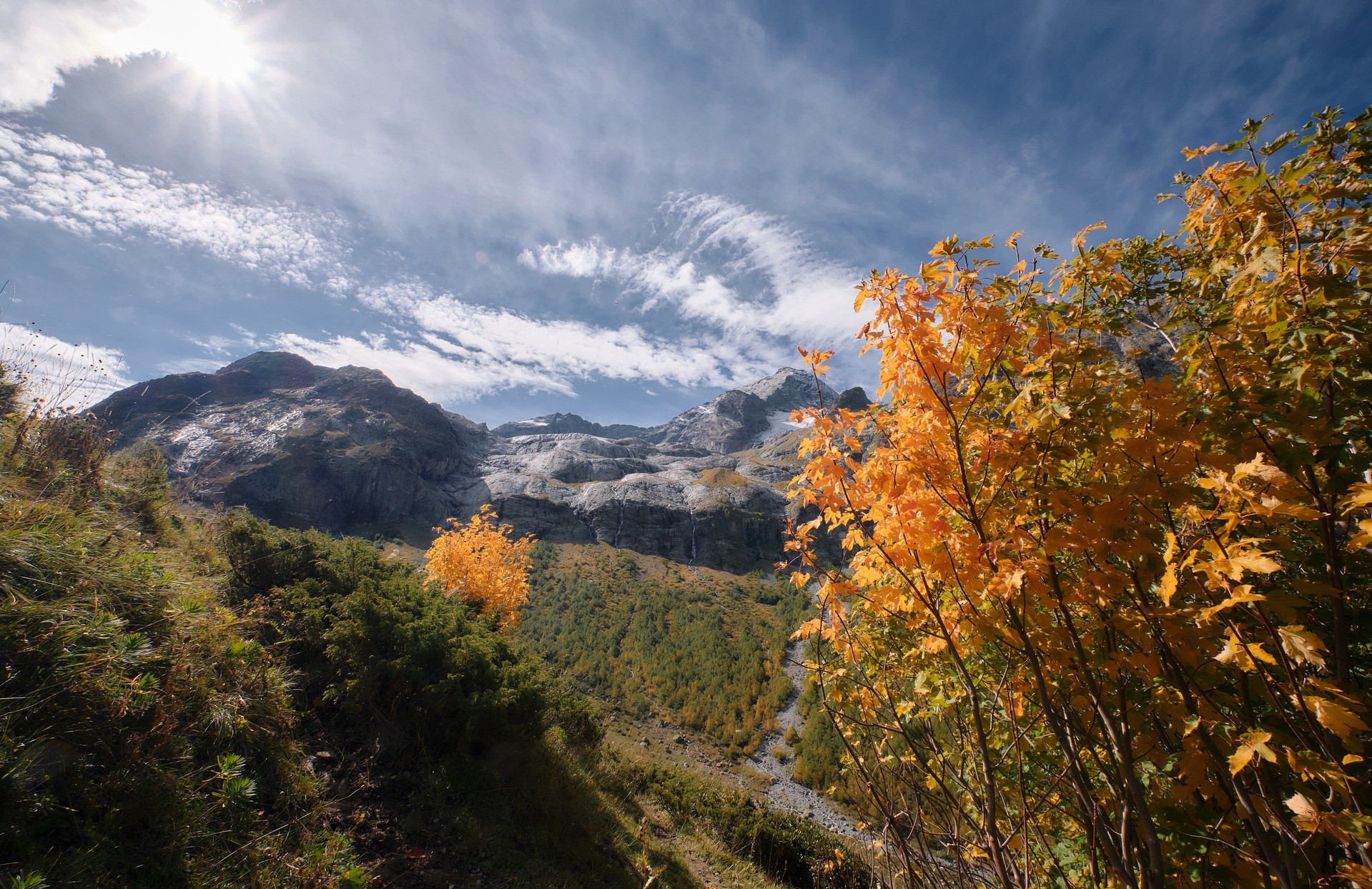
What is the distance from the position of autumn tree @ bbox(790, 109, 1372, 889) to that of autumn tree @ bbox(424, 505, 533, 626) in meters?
11.3

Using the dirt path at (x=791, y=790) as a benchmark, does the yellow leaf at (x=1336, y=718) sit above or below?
above

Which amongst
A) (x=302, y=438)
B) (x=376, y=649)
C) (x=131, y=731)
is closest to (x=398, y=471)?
(x=302, y=438)

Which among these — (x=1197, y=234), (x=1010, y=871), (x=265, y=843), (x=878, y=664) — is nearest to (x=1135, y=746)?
(x=1010, y=871)

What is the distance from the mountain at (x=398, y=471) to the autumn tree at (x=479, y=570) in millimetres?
41983

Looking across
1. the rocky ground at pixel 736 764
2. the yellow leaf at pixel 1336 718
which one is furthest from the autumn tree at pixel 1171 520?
the rocky ground at pixel 736 764

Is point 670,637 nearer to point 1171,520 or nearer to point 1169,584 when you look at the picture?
point 1171,520

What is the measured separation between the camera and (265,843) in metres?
3.72

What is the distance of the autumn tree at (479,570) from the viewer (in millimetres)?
11883

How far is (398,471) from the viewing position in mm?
67750

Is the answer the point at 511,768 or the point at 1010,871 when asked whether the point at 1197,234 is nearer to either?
the point at 1010,871

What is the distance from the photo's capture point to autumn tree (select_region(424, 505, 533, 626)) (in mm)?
11883

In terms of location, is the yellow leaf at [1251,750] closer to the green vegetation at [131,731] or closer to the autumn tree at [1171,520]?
the autumn tree at [1171,520]

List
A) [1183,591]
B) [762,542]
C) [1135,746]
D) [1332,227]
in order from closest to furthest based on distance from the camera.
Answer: [1183,591] → [1332,227] → [1135,746] → [762,542]

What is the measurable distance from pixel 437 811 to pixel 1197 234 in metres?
9.22
